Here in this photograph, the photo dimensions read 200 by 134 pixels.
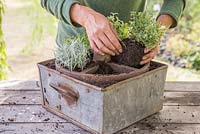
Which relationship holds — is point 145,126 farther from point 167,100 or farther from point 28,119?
point 28,119

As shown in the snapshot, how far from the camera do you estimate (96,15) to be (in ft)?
2.73

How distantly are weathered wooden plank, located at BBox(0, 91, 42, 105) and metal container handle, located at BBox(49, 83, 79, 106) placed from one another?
16 centimetres

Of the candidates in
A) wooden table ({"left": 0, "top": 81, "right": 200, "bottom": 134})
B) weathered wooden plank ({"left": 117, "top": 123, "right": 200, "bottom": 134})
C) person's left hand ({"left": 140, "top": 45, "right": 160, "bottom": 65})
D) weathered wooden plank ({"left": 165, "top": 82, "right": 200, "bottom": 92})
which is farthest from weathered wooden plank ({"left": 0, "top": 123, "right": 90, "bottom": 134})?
weathered wooden plank ({"left": 165, "top": 82, "right": 200, "bottom": 92})

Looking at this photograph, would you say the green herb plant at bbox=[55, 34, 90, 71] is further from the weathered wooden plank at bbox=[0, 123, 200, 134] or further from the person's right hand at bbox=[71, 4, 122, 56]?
the weathered wooden plank at bbox=[0, 123, 200, 134]

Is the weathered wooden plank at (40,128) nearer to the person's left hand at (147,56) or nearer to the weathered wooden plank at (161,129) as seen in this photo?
the weathered wooden plank at (161,129)

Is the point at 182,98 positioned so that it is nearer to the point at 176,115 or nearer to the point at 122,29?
the point at 176,115

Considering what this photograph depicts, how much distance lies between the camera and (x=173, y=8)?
106 centimetres

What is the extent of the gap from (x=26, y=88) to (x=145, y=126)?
1.32 feet

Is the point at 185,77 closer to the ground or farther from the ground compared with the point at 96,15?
closer to the ground

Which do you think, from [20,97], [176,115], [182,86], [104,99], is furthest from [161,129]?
[20,97]

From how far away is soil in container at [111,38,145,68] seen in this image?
0.85 meters

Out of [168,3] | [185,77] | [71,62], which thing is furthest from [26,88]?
[185,77]

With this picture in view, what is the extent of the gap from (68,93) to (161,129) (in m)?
0.24

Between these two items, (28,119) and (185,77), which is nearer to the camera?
(28,119)
